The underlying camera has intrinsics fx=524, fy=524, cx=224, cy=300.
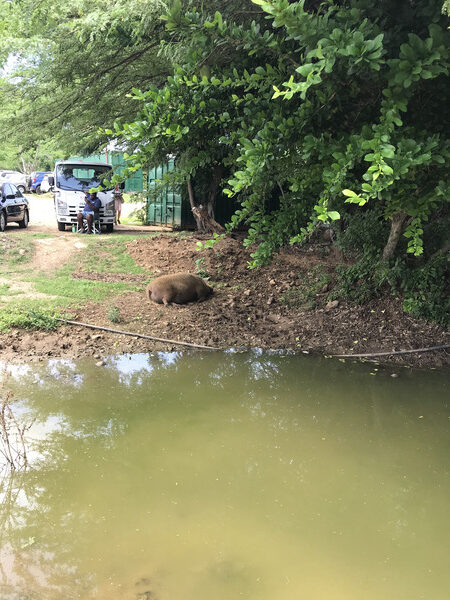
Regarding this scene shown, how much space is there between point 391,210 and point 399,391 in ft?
8.21

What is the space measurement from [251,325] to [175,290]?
4.85ft

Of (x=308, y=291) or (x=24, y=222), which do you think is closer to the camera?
(x=308, y=291)

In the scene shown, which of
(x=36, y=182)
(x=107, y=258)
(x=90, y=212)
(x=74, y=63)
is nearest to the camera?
(x=74, y=63)

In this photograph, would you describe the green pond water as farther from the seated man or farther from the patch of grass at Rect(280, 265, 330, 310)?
the seated man

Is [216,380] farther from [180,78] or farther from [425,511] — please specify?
[180,78]

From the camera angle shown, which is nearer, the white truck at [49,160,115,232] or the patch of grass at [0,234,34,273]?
the patch of grass at [0,234,34,273]

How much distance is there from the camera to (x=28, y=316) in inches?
296

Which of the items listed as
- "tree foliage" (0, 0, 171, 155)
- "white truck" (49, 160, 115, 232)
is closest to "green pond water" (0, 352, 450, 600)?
"tree foliage" (0, 0, 171, 155)

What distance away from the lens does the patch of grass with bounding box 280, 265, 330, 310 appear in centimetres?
906

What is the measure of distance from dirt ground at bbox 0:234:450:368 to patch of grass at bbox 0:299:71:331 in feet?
0.57

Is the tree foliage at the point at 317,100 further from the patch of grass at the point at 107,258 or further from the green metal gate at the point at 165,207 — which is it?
the green metal gate at the point at 165,207

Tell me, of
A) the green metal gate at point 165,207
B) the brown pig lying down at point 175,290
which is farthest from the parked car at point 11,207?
the brown pig lying down at point 175,290

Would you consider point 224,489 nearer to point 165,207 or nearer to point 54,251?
point 54,251

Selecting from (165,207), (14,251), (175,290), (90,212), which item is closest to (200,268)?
(175,290)
